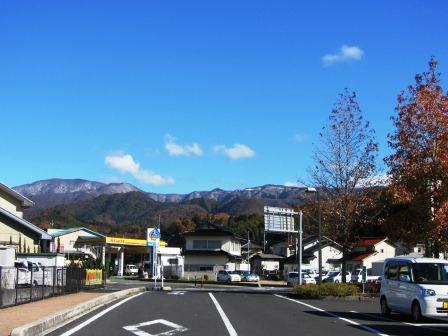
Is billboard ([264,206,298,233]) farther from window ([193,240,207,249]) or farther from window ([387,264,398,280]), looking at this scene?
window ([193,240,207,249])

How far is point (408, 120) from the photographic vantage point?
3108 cm

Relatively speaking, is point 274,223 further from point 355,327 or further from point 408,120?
point 355,327

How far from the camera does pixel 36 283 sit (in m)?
25.8

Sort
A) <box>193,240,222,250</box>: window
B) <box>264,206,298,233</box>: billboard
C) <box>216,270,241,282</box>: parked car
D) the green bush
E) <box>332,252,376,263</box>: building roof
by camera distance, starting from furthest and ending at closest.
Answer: <box>193,240,222,250</box>: window
<box>332,252,376,263</box>: building roof
<box>216,270,241,282</box>: parked car
<box>264,206,298,233</box>: billboard
the green bush

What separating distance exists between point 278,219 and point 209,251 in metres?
36.0

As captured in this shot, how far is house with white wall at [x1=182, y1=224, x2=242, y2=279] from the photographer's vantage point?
78.6 m

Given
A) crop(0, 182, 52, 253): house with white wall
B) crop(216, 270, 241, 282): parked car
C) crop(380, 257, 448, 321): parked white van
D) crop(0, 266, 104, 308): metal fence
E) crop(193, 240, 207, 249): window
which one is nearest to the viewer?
crop(380, 257, 448, 321): parked white van

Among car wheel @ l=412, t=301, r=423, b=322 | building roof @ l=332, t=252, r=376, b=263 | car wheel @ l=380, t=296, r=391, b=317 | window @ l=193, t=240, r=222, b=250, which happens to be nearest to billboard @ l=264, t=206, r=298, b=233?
car wheel @ l=380, t=296, r=391, b=317

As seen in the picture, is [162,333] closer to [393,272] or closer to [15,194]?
[393,272]

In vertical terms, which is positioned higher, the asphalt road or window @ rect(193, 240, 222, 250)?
window @ rect(193, 240, 222, 250)

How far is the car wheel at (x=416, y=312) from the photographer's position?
17.5m

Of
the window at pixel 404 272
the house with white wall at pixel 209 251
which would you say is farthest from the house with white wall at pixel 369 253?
the window at pixel 404 272

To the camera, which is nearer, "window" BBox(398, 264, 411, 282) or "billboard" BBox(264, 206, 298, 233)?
"window" BBox(398, 264, 411, 282)

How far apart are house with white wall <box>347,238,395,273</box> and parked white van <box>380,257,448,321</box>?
5802 centimetres
